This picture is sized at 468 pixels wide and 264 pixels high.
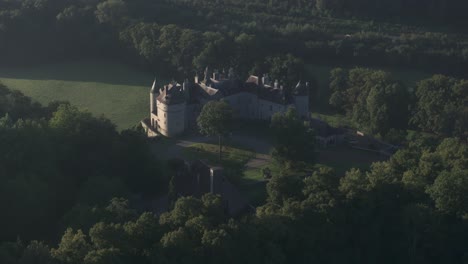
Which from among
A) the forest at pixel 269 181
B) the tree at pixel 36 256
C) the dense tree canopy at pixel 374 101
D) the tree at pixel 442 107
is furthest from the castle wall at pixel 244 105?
the tree at pixel 36 256

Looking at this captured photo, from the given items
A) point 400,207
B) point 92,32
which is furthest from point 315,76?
point 400,207

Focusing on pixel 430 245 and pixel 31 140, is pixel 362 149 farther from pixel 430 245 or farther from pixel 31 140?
pixel 31 140

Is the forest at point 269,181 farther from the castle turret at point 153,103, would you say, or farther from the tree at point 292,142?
the castle turret at point 153,103

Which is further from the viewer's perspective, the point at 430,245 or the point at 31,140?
the point at 31,140

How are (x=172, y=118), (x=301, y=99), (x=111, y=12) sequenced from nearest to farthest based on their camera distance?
(x=172, y=118)
(x=301, y=99)
(x=111, y=12)

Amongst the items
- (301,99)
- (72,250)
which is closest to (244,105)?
(301,99)

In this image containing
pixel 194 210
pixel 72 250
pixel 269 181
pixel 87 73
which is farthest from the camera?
pixel 87 73

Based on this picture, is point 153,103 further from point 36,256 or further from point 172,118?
point 36,256
